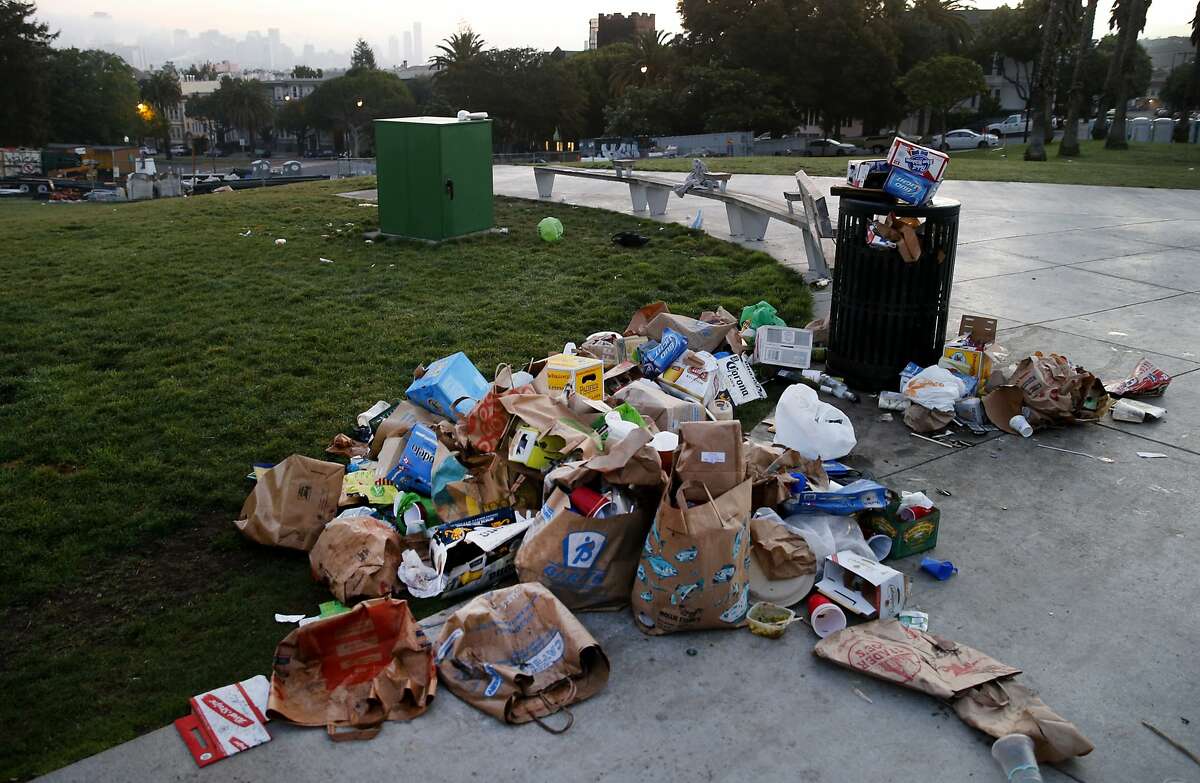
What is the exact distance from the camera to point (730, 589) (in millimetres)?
3369

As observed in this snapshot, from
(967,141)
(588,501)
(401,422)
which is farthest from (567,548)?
(967,141)

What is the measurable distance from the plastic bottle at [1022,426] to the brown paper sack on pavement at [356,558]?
133 inches

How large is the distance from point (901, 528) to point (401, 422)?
2504 millimetres

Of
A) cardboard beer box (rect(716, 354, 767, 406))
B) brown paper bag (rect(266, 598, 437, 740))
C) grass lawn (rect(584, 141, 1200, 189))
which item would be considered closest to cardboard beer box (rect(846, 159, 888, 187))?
cardboard beer box (rect(716, 354, 767, 406))

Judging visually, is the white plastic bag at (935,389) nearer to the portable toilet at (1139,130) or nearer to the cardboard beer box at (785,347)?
the cardboard beer box at (785,347)

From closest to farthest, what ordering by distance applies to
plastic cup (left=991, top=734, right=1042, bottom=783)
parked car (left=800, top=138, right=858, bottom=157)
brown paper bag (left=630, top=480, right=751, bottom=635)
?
plastic cup (left=991, top=734, right=1042, bottom=783) < brown paper bag (left=630, top=480, right=751, bottom=635) < parked car (left=800, top=138, right=858, bottom=157)

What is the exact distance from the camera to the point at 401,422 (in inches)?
191

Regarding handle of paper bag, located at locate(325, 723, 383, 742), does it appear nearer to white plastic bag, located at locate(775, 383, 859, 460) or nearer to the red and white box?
the red and white box

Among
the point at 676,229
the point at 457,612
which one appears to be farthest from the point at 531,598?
the point at 676,229

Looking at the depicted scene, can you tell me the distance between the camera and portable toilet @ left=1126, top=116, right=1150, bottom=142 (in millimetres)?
42031

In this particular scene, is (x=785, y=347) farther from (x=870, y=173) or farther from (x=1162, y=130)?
(x=1162, y=130)

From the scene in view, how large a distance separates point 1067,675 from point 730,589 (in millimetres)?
1138

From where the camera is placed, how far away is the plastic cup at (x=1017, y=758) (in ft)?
8.64

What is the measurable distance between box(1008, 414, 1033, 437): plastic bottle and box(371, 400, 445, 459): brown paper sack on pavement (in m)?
3.10
